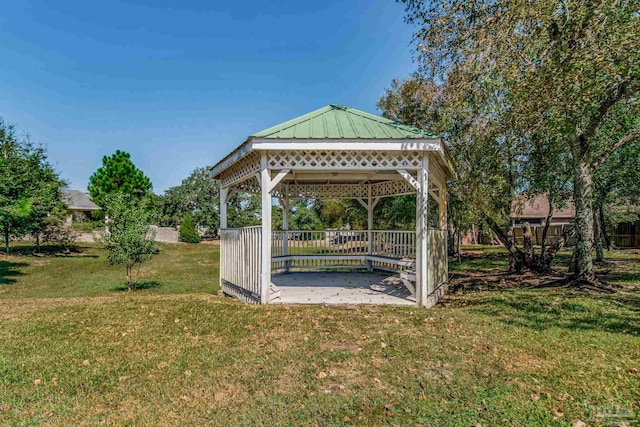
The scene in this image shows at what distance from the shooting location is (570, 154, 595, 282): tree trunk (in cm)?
712

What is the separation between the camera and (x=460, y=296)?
7.24 meters

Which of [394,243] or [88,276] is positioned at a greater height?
[394,243]

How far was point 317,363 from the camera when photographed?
3566 mm

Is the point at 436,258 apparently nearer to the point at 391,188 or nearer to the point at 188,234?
the point at 391,188

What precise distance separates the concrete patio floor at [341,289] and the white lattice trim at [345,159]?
2.45 metres

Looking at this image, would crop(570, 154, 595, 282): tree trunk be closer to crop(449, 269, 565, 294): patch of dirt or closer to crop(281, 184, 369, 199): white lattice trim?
crop(449, 269, 565, 294): patch of dirt

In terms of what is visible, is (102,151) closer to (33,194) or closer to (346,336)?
(33,194)

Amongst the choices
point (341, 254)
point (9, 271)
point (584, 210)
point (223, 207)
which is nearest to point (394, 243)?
point (341, 254)

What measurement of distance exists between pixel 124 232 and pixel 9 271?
27.1ft

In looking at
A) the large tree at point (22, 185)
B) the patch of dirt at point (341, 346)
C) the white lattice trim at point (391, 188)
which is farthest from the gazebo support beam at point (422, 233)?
the large tree at point (22, 185)

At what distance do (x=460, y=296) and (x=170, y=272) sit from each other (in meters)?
11.2

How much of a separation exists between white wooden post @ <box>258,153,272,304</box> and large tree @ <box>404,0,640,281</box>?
383 cm

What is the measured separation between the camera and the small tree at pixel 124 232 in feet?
28.5

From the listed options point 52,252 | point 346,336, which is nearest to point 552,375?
point 346,336
